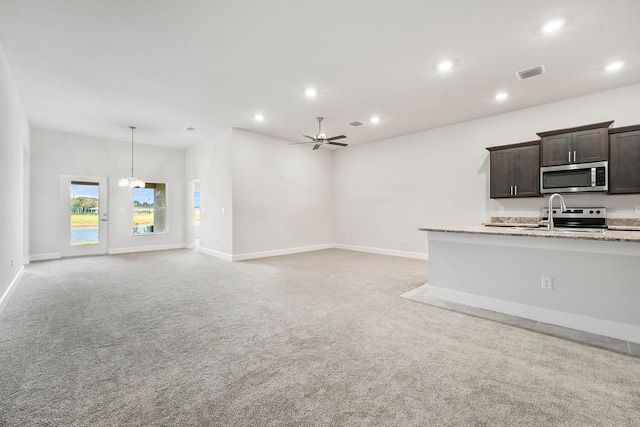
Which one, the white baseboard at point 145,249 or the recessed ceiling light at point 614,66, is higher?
the recessed ceiling light at point 614,66

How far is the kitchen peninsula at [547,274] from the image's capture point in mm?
2674

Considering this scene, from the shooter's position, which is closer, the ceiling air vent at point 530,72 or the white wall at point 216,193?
the ceiling air vent at point 530,72

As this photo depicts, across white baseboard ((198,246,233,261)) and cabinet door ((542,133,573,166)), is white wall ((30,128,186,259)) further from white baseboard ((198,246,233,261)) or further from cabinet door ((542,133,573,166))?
cabinet door ((542,133,573,166))

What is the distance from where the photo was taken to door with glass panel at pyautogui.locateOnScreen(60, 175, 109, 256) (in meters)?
7.32

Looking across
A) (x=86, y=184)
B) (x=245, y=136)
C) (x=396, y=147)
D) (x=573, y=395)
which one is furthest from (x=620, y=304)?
(x=86, y=184)

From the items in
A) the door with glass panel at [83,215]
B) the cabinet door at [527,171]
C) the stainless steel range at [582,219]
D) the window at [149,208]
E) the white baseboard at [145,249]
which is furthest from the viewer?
the window at [149,208]

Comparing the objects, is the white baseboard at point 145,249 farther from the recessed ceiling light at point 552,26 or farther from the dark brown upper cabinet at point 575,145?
the recessed ceiling light at point 552,26

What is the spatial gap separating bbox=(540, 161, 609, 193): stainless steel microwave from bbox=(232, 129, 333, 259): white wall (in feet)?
17.8

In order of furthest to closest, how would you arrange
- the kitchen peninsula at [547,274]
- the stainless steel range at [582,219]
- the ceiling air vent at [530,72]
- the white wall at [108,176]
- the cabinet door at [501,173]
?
1. the white wall at [108,176]
2. the cabinet door at [501,173]
3. the stainless steel range at [582,219]
4. the ceiling air vent at [530,72]
5. the kitchen peninsula at [547,274]

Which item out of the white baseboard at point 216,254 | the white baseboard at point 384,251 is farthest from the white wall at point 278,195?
the white baseboard at point 384,251

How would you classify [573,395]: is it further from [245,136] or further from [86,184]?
[86,184]

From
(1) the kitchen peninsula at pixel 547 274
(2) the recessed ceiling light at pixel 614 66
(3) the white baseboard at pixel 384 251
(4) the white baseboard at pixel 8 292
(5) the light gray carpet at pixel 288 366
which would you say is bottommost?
(5) the light gray carpet at pixel 288 366

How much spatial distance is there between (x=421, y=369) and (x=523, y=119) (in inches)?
212

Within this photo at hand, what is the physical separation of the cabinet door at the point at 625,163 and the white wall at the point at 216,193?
22.6ft
